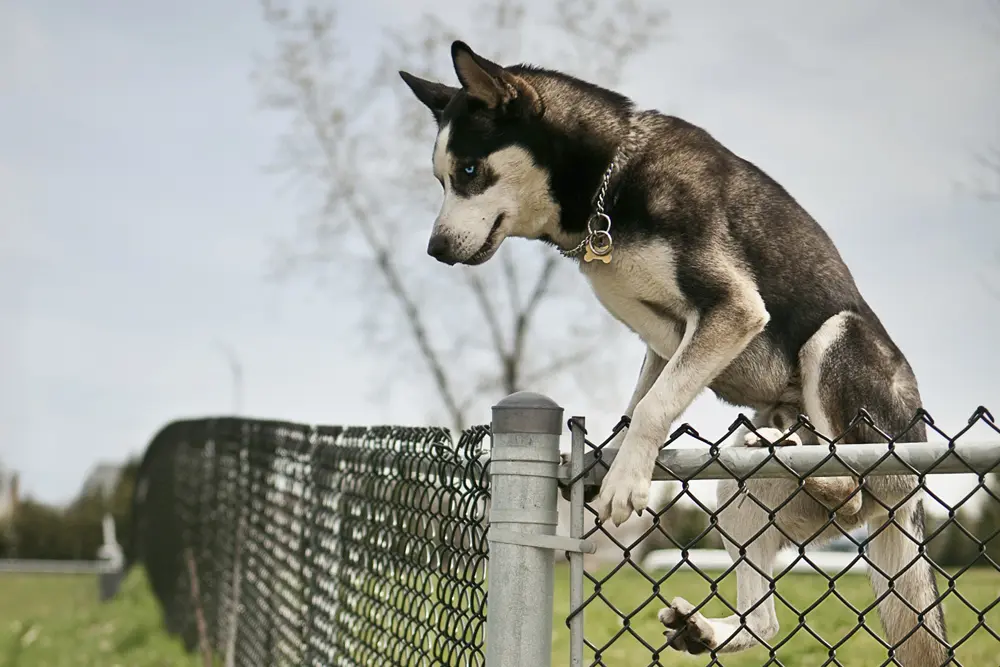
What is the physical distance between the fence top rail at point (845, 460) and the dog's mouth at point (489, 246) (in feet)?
→ 4.52

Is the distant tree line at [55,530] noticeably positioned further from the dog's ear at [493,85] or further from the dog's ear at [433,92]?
the dog's ear at [493,85]

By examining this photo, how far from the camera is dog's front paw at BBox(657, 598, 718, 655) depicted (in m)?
2.79

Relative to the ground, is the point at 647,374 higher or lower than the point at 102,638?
higher

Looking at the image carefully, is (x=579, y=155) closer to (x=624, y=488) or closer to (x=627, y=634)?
(x=624, y=488)

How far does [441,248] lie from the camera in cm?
350

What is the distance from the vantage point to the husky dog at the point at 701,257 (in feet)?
11.1

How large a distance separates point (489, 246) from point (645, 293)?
20.7 inches

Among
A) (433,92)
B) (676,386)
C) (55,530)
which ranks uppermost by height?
(55,530)

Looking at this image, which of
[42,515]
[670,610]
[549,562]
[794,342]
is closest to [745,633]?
[670,610]

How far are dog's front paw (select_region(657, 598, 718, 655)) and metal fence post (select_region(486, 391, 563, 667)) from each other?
73 centimetres

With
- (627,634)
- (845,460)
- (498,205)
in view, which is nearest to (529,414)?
(845,460)

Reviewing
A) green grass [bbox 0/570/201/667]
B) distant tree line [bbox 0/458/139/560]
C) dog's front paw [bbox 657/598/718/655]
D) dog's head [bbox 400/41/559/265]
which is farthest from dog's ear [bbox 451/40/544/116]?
distant tree line [bbox 0/458/139/560]

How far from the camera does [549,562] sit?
217 centimetres

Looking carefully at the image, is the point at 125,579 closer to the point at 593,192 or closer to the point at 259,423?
the point at 259,423
